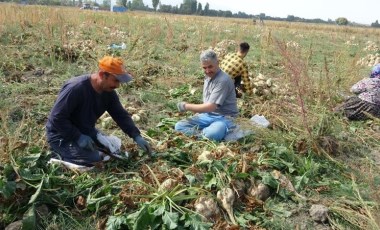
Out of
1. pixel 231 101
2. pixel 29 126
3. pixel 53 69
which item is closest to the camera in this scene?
pixel 29 126

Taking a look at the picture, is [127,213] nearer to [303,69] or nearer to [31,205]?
[31,205]

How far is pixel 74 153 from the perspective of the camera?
3.24 m

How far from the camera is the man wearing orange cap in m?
3.15

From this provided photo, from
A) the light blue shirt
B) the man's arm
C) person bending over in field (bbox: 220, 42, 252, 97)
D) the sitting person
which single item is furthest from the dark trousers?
the sitting person

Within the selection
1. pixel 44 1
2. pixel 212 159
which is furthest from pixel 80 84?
pixel 44 1

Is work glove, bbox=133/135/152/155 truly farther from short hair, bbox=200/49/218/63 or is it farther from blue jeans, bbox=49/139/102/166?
short hair, bbox=200/49/218/63

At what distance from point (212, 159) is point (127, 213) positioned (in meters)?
0.97

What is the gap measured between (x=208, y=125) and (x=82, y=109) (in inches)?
63.5

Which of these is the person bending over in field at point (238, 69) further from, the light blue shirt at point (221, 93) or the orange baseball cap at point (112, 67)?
the orange baseball cap at point (112, 67)

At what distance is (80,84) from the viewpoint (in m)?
3.18

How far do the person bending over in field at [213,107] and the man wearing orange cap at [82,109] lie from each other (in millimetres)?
1091

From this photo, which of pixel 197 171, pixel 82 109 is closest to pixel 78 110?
pixel 82 109

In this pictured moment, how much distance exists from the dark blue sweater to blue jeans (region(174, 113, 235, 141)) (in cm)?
87

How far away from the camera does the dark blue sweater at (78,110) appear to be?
315 centimetres
